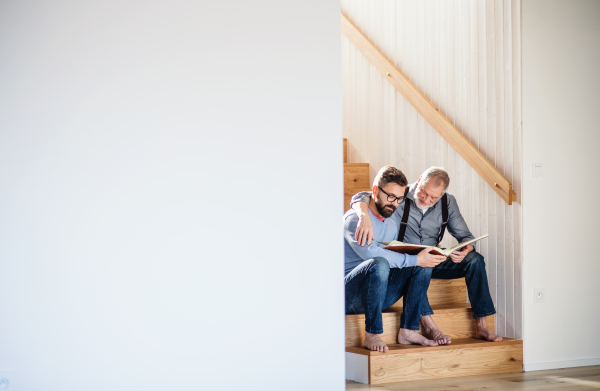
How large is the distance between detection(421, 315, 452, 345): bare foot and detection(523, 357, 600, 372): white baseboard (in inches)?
18.7

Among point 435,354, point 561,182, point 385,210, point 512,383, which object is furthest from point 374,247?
point 561,182

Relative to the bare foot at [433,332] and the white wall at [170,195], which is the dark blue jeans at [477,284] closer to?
the bare foot at [433,332]

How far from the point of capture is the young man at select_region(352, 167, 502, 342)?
2912 mm

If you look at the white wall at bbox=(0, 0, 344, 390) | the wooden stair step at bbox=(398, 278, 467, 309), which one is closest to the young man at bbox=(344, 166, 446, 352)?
the wooden stair step at bbox=(398, 278, 467, 309)

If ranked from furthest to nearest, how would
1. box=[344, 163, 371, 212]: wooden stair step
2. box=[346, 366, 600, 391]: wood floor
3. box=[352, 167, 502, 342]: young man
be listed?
box=[344, 163, 371, 212]: wooden stair step, box=[352, 167, 502, 342]: young man, box=[346, 366, 600, 391]: wood floor

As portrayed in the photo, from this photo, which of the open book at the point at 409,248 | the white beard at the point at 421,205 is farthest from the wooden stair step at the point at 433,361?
the white beard at the point at 421,205

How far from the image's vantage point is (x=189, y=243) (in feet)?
5.96

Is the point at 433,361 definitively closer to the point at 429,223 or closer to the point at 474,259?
the point at 474,259

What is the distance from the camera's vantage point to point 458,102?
11.2 feet

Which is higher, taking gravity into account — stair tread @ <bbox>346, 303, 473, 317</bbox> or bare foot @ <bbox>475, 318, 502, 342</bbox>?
stair tread @ <bbox>346, 303, 473, 317</bbox>

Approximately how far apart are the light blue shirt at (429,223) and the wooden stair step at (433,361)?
0.55 m

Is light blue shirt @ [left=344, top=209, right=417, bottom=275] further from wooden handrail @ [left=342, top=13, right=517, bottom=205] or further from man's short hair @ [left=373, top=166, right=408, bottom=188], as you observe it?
wooden handrail @ [left=342, top=13, right=517, bottom=205]

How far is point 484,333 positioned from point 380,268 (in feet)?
2.31

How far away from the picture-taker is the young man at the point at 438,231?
2912mm
